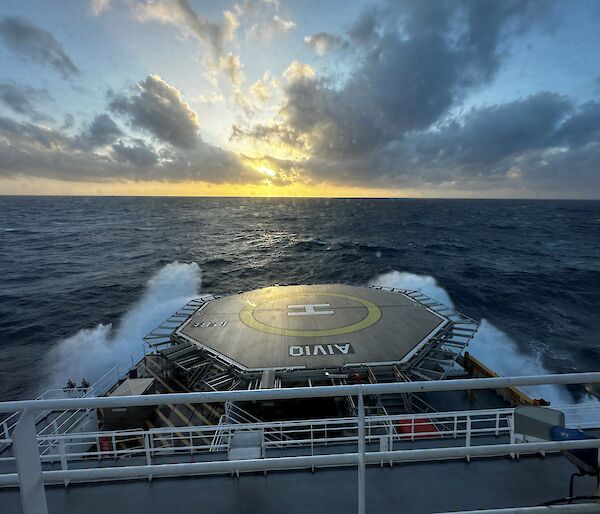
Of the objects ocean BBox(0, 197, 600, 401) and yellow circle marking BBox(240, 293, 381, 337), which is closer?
yellow circle marking BBox(240, 293, 381, 337)

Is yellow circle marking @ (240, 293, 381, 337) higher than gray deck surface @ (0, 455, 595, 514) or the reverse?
the reverse

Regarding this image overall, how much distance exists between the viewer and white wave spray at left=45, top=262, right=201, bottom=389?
84.0 feet

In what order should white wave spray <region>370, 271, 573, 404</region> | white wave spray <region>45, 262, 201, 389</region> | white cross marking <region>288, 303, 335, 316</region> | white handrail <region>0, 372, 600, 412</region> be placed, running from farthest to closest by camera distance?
1. white wave spray <region>45, 262, 201, 389</region>
2. white cross marking <region>288, 303, 335, 316</region>
3. white wave spray <region>370, 271, 573, 404</region>
4. white handrail <region>0, 372, 600, 412</region>

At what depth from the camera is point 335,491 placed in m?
4.84

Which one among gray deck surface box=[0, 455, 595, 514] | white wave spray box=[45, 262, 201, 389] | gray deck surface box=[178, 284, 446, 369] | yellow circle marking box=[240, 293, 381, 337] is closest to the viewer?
gray deck surface box=[0, 455, 595, 514]

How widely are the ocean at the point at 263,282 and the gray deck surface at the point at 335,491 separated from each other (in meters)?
20.5

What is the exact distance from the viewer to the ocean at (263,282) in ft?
88.3

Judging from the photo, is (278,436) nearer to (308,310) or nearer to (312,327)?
(312,327)

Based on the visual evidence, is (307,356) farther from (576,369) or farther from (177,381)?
(576,369)

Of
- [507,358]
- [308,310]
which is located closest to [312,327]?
[308,310]

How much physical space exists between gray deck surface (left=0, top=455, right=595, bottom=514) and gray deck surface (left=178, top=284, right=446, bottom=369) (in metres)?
11.5

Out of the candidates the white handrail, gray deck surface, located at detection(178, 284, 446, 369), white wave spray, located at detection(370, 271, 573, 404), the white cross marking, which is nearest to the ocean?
white wave spray, located at detection(370, 271, 573, 404)

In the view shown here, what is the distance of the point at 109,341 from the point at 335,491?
30.9 m

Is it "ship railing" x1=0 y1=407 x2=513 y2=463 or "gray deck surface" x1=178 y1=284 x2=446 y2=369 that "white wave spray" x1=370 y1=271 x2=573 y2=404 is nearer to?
"gray deck surface" x1=178 y1=284 x2=446 y2=369
